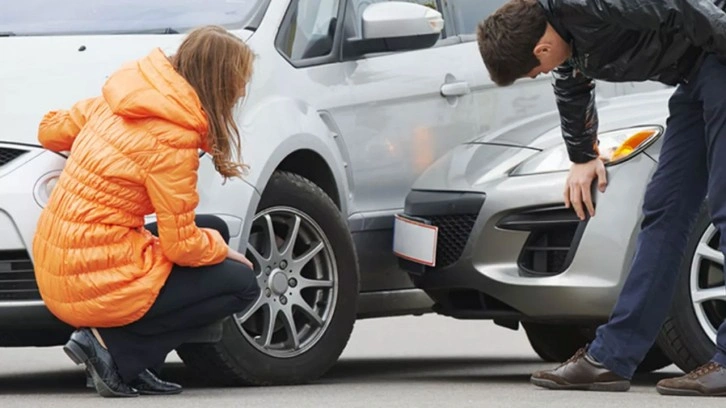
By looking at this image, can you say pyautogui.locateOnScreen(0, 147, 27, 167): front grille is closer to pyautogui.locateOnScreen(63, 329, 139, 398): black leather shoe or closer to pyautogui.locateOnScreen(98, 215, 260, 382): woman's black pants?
pyautogui.locateOnScreen(98, 215, 260, 382): woman's black pants

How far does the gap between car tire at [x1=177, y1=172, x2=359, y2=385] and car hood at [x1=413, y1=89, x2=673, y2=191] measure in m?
0.56

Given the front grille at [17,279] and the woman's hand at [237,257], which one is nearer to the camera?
the front grille at [17,279]

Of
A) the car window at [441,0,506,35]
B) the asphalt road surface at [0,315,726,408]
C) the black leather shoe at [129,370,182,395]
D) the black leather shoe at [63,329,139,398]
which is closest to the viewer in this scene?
the asphalt road surface at [0,315,726,408]

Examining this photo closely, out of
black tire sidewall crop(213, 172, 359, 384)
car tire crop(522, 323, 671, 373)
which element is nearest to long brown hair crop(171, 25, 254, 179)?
black tire sidewall crop(213, 172, 359, 384)

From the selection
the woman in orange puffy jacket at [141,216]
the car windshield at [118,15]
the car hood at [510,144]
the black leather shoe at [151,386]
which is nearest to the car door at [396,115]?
the car hood at [510,144]

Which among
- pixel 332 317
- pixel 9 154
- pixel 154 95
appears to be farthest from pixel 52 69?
pixel 332 317

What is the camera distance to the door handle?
7.66 meters

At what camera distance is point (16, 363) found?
8.66 meters

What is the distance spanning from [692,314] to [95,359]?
2.15m

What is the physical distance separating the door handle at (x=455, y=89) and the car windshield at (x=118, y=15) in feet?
3.34

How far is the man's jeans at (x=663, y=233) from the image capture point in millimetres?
6180

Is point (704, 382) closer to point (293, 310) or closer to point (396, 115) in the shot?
point (293, 310)

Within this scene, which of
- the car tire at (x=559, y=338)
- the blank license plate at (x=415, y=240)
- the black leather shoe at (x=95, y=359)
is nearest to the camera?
the black leather shoe at (x=95, y=359)

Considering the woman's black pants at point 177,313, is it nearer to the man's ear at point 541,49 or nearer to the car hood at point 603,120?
the man's ear at point 541,49
